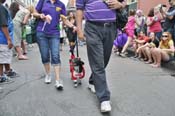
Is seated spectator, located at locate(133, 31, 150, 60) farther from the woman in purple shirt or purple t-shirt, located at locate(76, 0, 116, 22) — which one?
purple t-shirt, located at locate(76, 0, 116, 22)

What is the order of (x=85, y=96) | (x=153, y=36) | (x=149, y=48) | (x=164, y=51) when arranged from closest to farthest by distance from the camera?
(x=85, y=96) → (x=164, y=51) → (x=149, y=48) → (x=153, y=36)

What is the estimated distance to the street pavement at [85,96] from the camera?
5.25m

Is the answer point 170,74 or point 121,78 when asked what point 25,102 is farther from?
point 170,74

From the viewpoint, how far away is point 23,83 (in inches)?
290

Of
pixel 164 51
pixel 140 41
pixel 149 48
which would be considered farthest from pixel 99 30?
pixel 140 41

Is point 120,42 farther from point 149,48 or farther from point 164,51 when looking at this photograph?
point 164,51

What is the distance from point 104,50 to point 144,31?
26.5 ft

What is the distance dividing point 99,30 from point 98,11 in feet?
0.89

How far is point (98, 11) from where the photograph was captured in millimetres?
5086

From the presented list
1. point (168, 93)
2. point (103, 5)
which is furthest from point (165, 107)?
point (103, 5)

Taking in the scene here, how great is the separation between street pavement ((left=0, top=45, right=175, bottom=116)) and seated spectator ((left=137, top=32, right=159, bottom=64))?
193 cm

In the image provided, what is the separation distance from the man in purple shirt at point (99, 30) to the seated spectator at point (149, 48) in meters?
5.53

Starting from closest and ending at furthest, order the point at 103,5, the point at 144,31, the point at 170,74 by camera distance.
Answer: the point at 103,5, the point at 170,74, the point at 144,31

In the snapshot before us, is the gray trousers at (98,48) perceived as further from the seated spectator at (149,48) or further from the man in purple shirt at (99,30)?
the seated spectator at (149,48)
